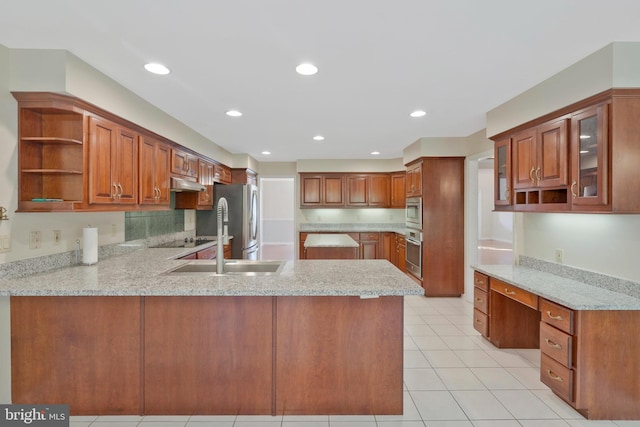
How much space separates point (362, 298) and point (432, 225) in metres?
3.19

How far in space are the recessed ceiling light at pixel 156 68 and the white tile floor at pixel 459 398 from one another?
7.87ft

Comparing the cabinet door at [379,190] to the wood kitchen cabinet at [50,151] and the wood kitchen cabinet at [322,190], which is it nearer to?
the wood kitchen cabinet at [322,190]

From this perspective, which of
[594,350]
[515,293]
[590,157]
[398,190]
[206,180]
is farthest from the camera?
[398,190]

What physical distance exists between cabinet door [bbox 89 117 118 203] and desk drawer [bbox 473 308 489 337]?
358 cm

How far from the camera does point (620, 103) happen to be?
81.7 inches

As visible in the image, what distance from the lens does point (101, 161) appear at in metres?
2.58

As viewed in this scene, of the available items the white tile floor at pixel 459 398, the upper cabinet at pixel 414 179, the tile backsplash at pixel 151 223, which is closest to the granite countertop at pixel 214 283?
the white tile floor at pixel 459 398

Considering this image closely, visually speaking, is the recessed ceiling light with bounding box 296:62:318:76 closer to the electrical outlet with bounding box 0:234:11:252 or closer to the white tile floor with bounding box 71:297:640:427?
the electrical outlet with bounding box 0:234:11:252

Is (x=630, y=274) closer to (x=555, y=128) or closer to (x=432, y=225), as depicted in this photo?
(x=555, y=128)

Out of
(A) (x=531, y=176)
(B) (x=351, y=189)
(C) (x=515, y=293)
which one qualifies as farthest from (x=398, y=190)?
(C) (x=515, y=293)

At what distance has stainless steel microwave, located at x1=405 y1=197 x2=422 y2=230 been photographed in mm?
5094

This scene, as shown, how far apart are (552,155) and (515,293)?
1.13 meters

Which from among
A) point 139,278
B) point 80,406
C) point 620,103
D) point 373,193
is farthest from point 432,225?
point 80,406

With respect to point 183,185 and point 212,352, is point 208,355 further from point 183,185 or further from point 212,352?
point 183,185
